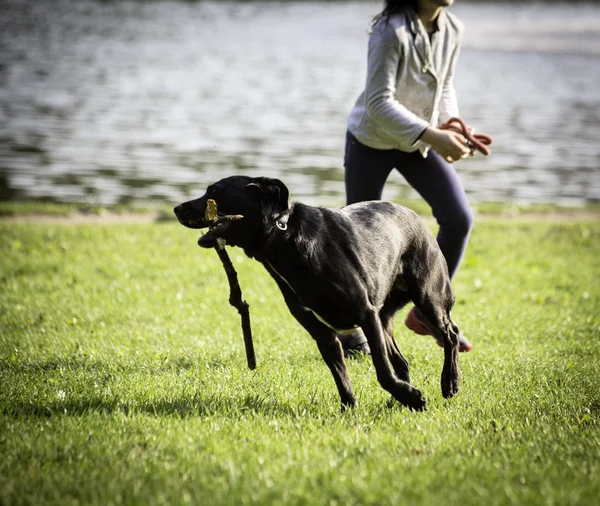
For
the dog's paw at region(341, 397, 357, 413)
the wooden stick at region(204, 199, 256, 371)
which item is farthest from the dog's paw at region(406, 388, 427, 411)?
the wooden stick at region(204, 199, 256, 371)

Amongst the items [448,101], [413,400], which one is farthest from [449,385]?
[448,101]

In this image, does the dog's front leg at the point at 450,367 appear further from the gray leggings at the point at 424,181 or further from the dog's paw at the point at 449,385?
the gray leggings at the point at 424,181

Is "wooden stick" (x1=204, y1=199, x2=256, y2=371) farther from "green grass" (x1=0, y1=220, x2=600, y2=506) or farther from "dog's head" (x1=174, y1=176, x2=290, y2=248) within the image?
"green grass" (x1=0, y1=220, x2=600, y2=506)

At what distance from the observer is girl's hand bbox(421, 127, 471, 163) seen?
5.39 metres

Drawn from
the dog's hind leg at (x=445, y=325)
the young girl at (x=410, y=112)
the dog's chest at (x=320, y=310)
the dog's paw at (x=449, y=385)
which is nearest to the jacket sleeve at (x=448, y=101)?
the young girl at (x=410, y=112)

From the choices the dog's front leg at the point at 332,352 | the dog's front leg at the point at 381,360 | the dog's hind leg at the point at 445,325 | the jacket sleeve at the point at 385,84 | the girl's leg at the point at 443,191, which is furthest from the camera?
the girl's leg at the point at 443,191

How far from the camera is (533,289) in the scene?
354 inches

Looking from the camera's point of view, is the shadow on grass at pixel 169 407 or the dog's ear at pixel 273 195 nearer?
the dog's ear at pixel 273 195

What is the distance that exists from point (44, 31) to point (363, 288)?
48.2 meters

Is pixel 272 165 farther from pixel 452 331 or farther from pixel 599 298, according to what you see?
pixel 452 331

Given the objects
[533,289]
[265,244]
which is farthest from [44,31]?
[265,244]

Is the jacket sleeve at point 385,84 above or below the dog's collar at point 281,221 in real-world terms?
above

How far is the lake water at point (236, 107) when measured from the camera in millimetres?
16734

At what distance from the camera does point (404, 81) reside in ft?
19.3
